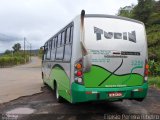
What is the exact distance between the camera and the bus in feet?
27.3

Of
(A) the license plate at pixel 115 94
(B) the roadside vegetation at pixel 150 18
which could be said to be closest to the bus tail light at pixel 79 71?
(A) the license plate at pixel 115 94

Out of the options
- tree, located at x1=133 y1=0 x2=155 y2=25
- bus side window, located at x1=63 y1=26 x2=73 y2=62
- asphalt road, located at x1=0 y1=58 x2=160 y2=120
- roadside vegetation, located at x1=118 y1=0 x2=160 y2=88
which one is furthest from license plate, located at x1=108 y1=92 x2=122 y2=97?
tree, located at x1=133 y1=0 x2=155 y2=25

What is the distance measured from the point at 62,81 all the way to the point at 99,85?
6.36 ft

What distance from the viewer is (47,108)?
10.3m

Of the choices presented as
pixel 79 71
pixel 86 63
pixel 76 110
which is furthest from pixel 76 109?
pixel 86 63

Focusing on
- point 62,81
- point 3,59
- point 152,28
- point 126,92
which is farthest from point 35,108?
point 3,59

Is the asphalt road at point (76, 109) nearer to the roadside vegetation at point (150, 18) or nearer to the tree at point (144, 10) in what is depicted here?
the roadside vegetation at point (150, 18)

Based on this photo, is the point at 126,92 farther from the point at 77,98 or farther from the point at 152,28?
the point at 152,28

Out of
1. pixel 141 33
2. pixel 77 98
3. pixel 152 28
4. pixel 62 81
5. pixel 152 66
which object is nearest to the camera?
pixel 77 98

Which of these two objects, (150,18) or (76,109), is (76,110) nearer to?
(76,109)

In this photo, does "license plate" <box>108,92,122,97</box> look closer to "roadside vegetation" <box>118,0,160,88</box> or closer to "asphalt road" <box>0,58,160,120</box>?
"asphalt road" <box>0,58,160,120</box>

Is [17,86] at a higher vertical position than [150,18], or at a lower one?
lower

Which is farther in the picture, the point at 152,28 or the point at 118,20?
the point at 152,28

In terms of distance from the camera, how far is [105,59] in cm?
852
